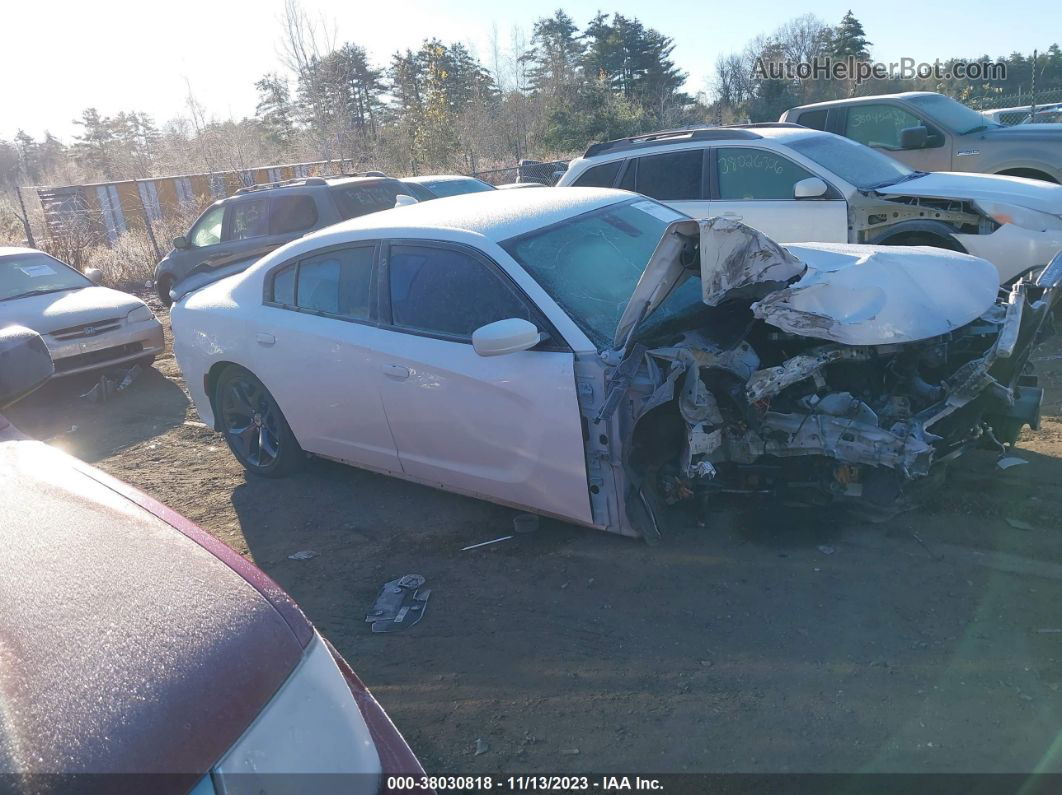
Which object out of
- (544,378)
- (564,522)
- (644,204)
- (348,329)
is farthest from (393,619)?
(644,204)

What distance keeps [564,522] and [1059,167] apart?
24.9ft

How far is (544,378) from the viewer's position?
12.7ft

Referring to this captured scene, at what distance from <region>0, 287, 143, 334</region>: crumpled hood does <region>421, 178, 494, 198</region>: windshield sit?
160 inches

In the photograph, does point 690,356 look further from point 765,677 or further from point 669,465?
point 765,677

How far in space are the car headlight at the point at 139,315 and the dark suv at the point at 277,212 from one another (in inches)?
62.0

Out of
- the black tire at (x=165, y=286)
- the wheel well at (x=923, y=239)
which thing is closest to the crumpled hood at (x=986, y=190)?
the wheel well at (x=923, y=239)

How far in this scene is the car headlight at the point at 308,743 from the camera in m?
1.56

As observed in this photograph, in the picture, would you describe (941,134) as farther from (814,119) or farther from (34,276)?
(34,276)

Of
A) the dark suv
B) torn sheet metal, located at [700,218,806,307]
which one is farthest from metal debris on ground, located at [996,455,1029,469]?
the dark suv

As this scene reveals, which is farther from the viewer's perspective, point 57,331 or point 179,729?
point 57,331

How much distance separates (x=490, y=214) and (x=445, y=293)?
554 mm

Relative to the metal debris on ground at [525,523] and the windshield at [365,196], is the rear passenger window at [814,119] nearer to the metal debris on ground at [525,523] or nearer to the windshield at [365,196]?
the windshield at [365,196]

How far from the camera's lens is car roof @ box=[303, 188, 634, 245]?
4.48 metres

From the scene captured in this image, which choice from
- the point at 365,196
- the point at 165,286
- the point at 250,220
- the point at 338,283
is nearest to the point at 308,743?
the point at 338,283
